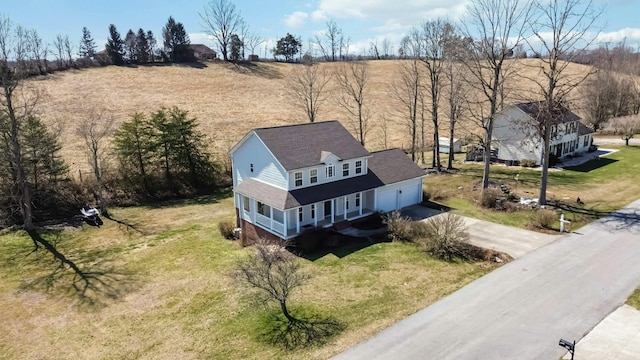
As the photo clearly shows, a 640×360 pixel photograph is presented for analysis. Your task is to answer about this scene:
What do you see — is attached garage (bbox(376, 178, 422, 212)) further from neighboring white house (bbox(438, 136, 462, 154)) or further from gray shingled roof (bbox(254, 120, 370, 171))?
neighboring white house (bbox(438, 136, 462, 154))

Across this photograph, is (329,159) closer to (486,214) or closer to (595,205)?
(486,214)

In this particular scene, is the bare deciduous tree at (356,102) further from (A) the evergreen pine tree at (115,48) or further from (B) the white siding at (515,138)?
(A) the evergreen pine tree at (115,48)

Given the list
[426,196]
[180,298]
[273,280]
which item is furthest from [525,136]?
[180,298]

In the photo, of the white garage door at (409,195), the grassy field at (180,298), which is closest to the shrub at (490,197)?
the white garage door at (409,195)

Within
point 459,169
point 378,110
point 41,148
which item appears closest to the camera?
point 41,148

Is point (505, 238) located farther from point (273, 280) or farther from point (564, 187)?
point (273, 280)

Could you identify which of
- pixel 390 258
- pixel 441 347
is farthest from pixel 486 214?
pixel 441 347
